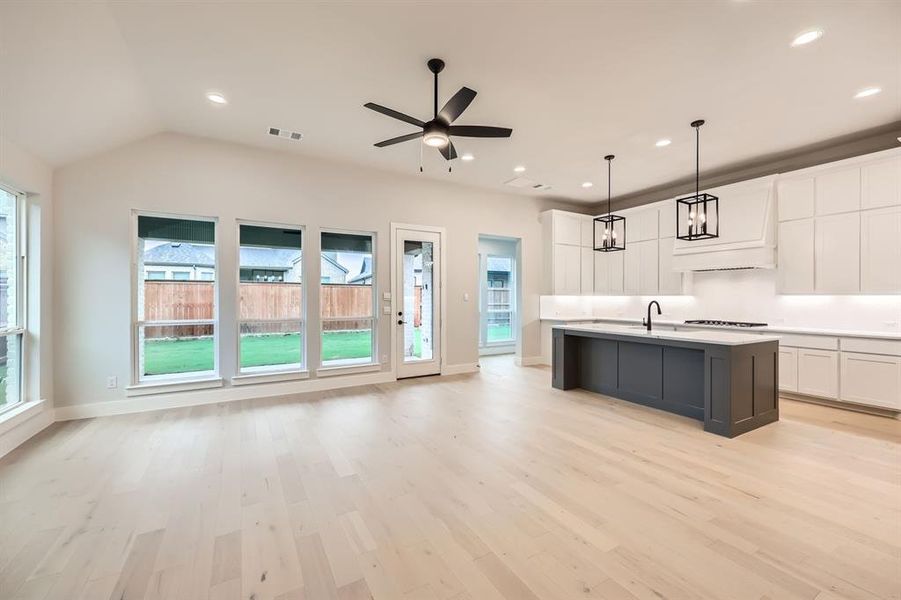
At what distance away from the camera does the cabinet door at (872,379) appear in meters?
4.06

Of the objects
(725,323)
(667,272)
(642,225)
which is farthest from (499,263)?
(725,323)

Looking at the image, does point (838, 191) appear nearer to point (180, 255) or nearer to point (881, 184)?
point (881, 184)

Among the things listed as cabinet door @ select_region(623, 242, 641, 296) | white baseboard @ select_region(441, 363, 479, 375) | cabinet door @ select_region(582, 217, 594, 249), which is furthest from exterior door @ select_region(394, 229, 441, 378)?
cabinet door @ select_region(623, 242, 641, 296)

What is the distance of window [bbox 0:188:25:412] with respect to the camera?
352cm

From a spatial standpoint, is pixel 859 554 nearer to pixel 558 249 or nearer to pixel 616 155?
pixel 616 155

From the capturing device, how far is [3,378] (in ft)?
11.5

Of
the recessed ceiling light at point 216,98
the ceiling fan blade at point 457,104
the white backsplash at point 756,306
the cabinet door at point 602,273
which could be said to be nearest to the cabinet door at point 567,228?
the cabinet door at point 602,273

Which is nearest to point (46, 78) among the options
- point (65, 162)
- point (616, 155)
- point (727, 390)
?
point (65, 162)

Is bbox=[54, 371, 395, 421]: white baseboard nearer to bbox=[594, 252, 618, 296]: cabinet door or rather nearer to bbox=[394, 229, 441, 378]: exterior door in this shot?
bbox=[394, 229, 441, 378]: exterior door

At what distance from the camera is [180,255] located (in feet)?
15.5

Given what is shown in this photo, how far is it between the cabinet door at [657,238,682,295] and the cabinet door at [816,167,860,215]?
188cm

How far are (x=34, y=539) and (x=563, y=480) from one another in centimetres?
315

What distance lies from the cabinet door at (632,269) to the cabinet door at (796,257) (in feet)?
6.77

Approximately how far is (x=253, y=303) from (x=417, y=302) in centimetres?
241
